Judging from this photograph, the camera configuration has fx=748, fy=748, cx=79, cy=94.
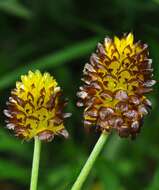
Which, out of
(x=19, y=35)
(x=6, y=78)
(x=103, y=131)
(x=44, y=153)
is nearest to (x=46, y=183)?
(x=6, y=78)

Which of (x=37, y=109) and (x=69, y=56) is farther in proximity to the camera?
(x=69, y=56)

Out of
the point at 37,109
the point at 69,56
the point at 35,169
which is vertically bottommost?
the point at 35,169

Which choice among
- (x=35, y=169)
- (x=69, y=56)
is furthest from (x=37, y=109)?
(x=69, y=56)

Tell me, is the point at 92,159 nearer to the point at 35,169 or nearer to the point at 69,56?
the point at 35,169

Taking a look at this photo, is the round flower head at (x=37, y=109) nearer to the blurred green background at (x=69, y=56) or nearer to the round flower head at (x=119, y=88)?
the round flower head at (x=119, y=88)

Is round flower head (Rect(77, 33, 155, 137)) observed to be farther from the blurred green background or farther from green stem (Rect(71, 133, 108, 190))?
the blurred green background

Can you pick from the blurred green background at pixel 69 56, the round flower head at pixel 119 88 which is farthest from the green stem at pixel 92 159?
the blurred green background at pixel 69 56

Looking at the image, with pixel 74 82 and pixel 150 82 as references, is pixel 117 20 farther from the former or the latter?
pixel 150 82
